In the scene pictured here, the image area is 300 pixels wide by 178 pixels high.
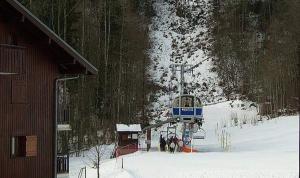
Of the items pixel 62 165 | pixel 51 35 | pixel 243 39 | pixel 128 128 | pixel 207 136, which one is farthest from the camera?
pixel 243 39

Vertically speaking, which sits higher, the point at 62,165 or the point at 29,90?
the point at 29,90

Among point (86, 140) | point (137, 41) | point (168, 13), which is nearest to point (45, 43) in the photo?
point (86, 140)

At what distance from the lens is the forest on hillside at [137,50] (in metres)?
45.7

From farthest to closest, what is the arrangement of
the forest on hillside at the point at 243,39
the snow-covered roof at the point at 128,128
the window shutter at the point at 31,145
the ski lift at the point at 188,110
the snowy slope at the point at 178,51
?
the snowy slope at the point at 178,51 → the forest on hillside at the point at 243,39 → the ski lift at the point at 188,110 → the snow-covered roof at the point at 128,128 → the window shutter at the point at 31,145

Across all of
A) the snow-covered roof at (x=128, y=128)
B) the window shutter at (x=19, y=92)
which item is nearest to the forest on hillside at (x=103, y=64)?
the snow-covered roof at (x=128, y=128)

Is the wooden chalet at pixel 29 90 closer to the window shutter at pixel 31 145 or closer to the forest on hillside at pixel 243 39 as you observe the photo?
the window shutter at pixel 31 145

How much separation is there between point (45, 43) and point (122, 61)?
107ft

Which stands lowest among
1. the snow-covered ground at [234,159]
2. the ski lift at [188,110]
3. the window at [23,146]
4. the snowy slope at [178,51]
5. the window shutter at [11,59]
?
the snow-covered ground at [234,159]

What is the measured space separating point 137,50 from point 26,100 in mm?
37081

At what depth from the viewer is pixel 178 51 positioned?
7188 cm

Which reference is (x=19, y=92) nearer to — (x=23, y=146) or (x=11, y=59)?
(x=11, y=59)

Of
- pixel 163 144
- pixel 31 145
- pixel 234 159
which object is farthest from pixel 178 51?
pixel 31 145

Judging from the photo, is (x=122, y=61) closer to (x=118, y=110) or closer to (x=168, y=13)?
(x=118, y=110)

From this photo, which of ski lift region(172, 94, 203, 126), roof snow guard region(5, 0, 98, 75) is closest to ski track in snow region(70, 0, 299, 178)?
ski lift region(172, 94, 203, 126)
